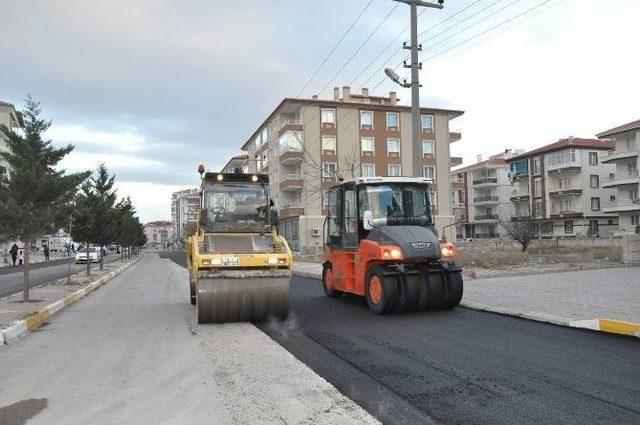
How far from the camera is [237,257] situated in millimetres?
10180

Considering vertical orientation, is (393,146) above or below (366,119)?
below

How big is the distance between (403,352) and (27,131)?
39.6ft

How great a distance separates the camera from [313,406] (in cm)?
526

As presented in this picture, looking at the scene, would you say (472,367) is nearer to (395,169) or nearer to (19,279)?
(19,279)

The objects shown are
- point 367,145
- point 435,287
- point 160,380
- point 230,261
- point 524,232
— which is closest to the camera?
point 160,380

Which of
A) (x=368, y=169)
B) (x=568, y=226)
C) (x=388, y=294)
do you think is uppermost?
(x=368, y=169)

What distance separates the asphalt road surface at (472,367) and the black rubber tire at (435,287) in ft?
2.44

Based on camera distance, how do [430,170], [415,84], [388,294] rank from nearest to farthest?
1. [388,294]
2. [415,84]
3. [430,170]

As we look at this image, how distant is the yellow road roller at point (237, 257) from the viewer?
1009 cm

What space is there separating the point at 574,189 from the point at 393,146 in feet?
79.3

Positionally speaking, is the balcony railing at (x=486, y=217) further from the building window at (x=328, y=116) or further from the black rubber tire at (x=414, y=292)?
the black rubber tire at (x=414, y=292)

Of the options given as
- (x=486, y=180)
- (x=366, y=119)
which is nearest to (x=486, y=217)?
(x=486, y=180)

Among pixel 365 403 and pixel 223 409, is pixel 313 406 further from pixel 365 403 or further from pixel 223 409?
pixel 223 409

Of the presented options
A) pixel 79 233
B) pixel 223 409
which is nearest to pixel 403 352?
pixel 223 409
